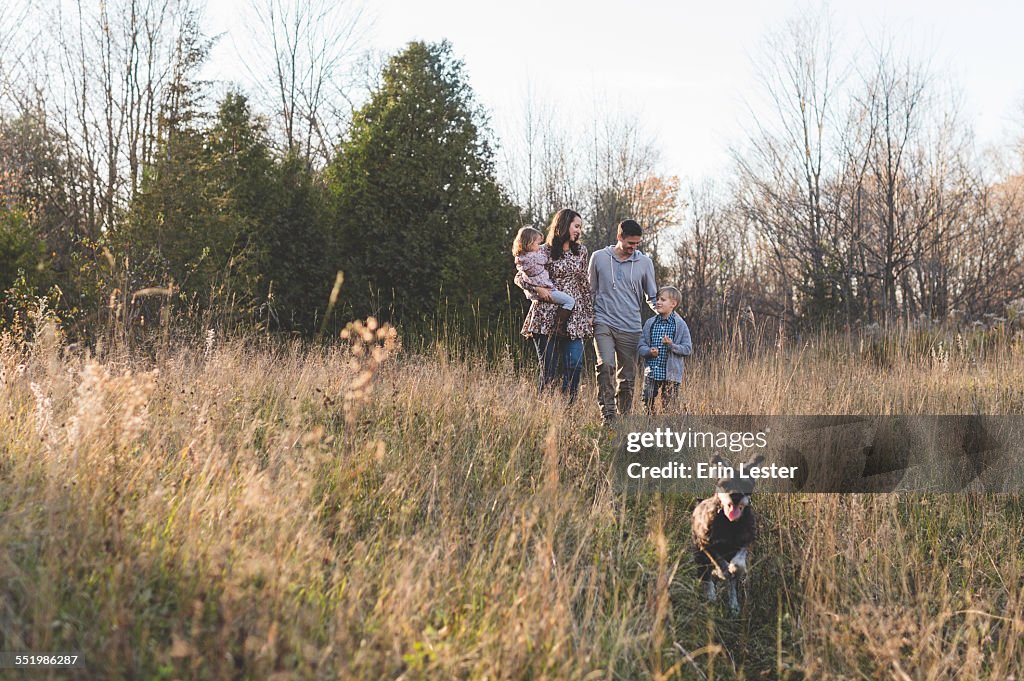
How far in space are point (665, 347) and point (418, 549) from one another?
3578mm

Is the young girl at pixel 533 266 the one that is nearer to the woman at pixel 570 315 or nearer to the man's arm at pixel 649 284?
the woman at pixel 570 315

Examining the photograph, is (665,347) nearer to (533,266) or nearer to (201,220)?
(533,266)

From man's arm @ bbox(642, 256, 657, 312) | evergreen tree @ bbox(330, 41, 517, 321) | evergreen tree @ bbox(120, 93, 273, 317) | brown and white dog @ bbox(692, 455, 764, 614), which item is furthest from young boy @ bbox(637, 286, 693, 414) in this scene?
evergreen tree @ bbox(120, 93, 273, 317)

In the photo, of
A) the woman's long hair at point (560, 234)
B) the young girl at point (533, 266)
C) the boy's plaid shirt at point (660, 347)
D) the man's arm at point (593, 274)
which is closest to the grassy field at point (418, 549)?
the boy's plaid shirt at point (660, 347)

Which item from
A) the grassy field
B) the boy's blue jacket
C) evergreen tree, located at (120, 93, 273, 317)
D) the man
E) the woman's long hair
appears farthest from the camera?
evergreen tree, located at (120, 93, 273, 317)

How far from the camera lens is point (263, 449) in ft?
13.6

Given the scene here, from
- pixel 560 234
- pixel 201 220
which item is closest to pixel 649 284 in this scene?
pixel 560 234

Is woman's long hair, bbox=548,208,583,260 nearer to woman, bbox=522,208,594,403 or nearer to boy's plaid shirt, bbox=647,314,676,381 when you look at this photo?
woman, bbox=522,208,594,403

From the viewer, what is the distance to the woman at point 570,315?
221 inches

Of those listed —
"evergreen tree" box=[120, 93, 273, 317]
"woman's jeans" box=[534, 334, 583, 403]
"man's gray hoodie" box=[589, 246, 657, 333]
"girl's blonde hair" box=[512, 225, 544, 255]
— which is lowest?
"woman's jeans" box=[534, 334, 583, 403]

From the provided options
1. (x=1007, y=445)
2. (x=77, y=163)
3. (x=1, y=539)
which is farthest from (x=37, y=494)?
(x=77, y=163)

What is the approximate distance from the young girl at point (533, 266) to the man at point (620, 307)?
0.89ft

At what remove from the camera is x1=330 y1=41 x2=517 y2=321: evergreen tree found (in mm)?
9773

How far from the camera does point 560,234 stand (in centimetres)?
568
